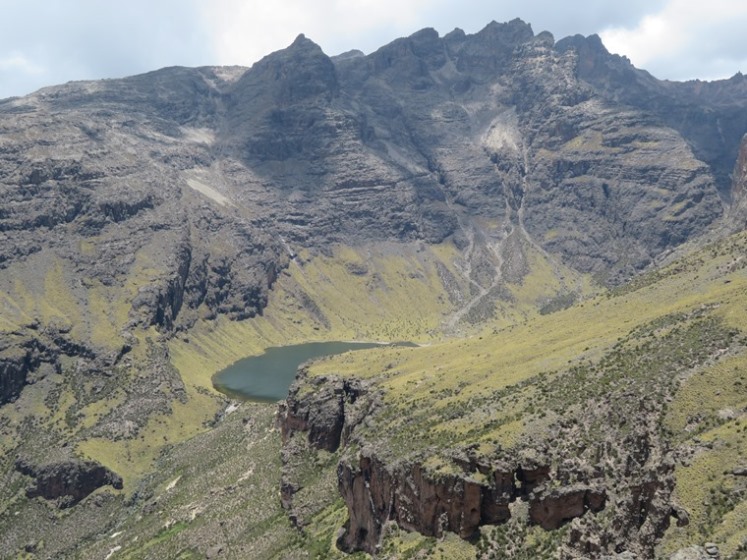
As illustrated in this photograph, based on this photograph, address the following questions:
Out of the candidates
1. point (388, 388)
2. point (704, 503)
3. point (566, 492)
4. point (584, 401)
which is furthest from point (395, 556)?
point (388, 388)

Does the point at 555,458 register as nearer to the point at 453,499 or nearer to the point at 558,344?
the point at 453,499

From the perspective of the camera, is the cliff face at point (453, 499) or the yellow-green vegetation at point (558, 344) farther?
the yellow-green vegetation at point (558, 344)

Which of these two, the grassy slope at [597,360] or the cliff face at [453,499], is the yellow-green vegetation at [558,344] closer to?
the grassy slope at [597,360]

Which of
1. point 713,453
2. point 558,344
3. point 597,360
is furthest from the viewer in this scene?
point 558,344

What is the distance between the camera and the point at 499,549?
10312 cm

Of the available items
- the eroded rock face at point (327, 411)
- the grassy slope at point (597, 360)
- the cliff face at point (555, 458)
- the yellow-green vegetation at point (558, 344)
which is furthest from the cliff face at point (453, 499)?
the eroded rock face at point (327, 411)

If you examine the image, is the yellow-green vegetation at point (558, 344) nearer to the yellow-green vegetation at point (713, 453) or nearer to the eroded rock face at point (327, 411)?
the eroded rock face at point (327, 411)

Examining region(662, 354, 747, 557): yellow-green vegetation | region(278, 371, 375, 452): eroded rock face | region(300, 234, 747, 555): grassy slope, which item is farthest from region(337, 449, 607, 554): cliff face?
region(278, 371, 375, 452): eroded rock face

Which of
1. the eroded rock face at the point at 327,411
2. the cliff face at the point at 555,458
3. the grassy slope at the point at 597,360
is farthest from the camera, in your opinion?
the eroded rock face at the point at 327,411

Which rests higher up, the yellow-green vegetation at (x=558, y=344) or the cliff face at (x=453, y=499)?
the yellow-green vegetation at (x=558, y=344)

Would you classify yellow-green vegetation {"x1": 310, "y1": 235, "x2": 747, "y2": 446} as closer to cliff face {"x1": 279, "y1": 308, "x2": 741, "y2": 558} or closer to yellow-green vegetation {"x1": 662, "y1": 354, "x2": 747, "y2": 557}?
cliff face {"x1": 279, "y1": 308, "x2": 741, "y2": 558}

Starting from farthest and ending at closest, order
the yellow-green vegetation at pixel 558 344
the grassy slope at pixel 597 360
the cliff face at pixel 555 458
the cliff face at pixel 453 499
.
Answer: the yellow-green vegetation at pixel 558 344
the cliff face at pixel 453 499
the cliff face at pixel 555 458
the grassy slope at pixel 597 360

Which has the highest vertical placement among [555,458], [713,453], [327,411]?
[713,453]

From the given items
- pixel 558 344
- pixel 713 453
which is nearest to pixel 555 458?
pixel 713 453
